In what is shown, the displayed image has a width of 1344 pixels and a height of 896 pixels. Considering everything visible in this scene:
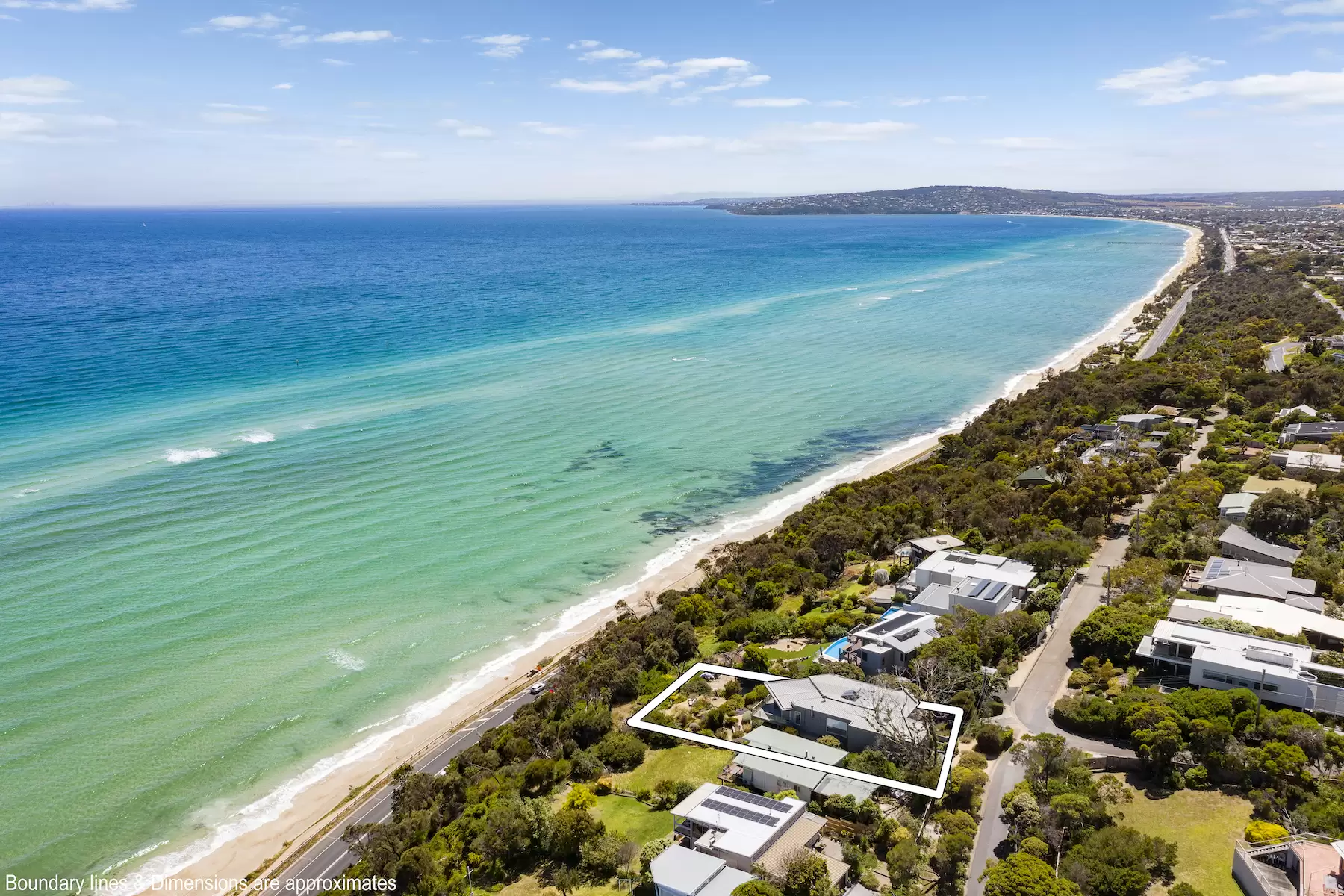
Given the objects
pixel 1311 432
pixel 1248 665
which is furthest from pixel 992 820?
pixel 1311 432

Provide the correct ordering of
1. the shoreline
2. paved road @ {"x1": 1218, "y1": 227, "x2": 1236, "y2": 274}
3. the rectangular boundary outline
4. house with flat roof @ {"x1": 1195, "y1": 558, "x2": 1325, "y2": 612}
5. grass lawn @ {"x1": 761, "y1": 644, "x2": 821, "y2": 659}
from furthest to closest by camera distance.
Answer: paved road @ {"x1": 1218, "y1": 227, "x2": 1236, "y2": 274} → house with flat roof @ {"x1": 1195, "y1": 558, "x2": 1325, "y2": 612} → grass lawn @ {"x1": 761, "y1": 644, "x2": 821, "y2": 659} → the shoreline → the rectangular boundary outline

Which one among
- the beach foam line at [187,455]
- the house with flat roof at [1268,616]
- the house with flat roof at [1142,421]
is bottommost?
the house with flat roof at [1268,616]

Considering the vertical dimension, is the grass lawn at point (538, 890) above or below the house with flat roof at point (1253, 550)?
below

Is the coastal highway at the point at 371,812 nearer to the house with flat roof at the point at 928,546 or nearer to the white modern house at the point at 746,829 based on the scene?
the white modern house at the point at 746,829

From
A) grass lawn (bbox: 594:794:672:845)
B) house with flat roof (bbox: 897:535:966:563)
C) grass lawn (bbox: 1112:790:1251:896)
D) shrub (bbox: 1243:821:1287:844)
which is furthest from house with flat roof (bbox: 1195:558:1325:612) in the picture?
grass lawn (bbox: 594:794:672:845)

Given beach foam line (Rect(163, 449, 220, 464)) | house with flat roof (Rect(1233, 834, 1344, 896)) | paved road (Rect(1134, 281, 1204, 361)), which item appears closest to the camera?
house with flat roof (Rect(1233, 834, 1344, 896))

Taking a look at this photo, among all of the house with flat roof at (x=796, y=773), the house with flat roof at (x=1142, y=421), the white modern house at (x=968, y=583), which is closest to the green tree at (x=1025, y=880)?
the house with flat roof at (x=796, y=773)

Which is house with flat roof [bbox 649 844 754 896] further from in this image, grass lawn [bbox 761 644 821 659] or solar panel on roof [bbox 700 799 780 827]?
grass lawn [bbox 761 644 821 659]
